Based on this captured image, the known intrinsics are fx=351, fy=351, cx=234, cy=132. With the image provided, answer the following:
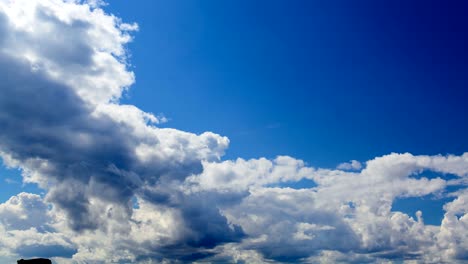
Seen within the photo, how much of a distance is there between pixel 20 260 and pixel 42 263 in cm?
664

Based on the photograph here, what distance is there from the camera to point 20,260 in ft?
338

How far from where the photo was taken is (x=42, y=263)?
102812 millimetres
